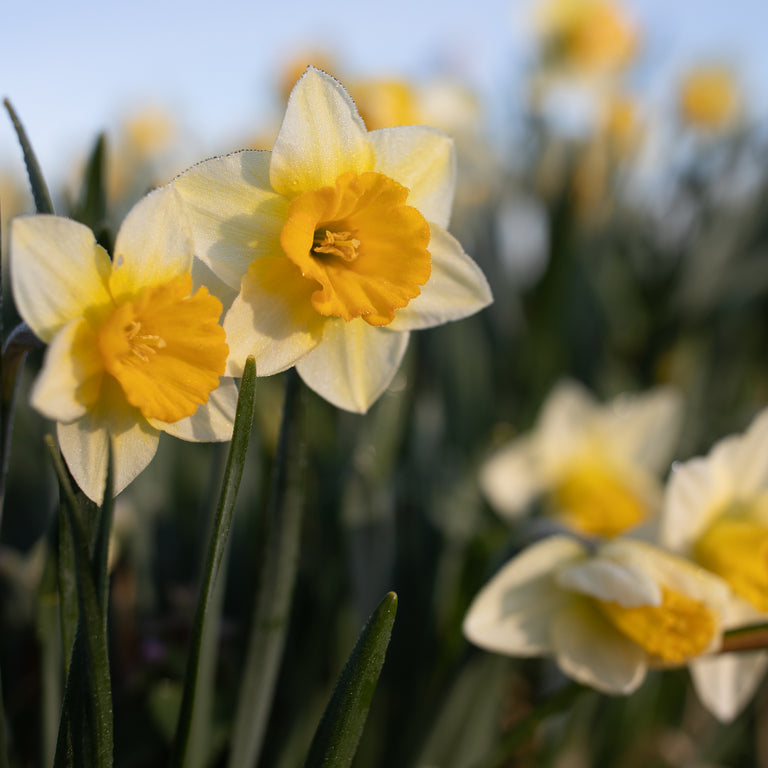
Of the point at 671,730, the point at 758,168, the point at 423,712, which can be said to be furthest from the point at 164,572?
the point at 758,168

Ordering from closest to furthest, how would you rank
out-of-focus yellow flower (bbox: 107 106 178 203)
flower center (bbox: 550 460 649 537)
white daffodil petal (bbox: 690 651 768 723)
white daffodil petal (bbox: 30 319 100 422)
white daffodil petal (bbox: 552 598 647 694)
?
white daffodil petal (bbox: 30 319 100 422), white daffodil petal (bbox: 552 598 647 694), white daffodil petal (bbox: 690 651 768 723), flower center (bbox: 550 460 649 537), out-of-focus yellow flower (bbox: 107 106 178 203)

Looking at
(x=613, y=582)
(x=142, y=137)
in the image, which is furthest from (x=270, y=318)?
(x=142, y=137)

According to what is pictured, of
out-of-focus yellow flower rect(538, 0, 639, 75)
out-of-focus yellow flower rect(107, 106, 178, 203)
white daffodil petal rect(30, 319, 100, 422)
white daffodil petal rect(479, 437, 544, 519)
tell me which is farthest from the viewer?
out-of-focus yellow flower rect(107, 106, 178, 203)

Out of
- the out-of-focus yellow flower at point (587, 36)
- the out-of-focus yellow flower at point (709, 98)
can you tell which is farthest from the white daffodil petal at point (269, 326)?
the out-of-focus yellow flower at point (709, 98)

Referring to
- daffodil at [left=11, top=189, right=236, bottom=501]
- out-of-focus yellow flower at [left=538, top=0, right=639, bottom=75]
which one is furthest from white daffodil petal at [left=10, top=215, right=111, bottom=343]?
out-of-focus yellow flower at [left=538, top=0, right=639, bottom=75]

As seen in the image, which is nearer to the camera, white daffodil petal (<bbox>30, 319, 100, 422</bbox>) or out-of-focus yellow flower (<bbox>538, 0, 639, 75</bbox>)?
white daffodil petal (<bbox>30, 319, 100, 422</bbox>)

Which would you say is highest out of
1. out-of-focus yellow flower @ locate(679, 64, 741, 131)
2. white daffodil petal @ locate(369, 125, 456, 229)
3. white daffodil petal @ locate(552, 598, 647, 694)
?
white daffodil petal @ locate(369, 125, 456, 229)

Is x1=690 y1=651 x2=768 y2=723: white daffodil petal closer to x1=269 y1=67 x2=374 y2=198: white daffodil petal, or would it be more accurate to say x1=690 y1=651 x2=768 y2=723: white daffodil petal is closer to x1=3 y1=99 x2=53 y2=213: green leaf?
x1=269 y1=67 x2=374 y2=198: white daffodil petal
